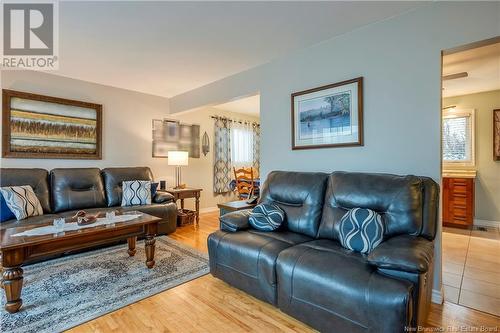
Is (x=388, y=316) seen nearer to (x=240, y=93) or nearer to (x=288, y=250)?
(x=288, y=250)

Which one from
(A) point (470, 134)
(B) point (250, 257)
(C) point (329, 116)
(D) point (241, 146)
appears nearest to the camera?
(B) point (250, 257)

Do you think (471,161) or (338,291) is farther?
(471,161)

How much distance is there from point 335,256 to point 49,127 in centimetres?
409

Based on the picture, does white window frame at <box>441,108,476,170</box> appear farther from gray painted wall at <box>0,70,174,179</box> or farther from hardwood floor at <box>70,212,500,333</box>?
gray painted wall at <box>0,70,174,179</box>

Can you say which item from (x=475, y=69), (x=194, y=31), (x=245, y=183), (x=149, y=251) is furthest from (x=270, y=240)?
(x=475, y=69)

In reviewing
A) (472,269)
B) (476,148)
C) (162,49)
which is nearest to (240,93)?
(162,49)

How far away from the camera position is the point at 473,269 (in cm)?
251

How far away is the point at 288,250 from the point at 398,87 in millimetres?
1687

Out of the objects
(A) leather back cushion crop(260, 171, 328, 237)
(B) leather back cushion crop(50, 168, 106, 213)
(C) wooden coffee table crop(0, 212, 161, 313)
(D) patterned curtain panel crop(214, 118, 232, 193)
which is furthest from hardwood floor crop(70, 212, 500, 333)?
(D) patterned curtain panel crop(214, 118, 232, 193)

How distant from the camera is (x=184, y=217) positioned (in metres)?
4.20

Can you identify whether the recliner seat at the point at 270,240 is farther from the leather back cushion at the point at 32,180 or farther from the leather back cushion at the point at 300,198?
the leather back cushion at the point at 32,180

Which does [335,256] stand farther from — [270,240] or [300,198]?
[300,198]

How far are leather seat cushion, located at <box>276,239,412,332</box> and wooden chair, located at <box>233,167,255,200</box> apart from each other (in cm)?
314

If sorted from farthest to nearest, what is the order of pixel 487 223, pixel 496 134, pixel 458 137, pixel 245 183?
Answer: pixel 245 183 → pixel 458 137 → pixel 487 223 → pixel 496 134
